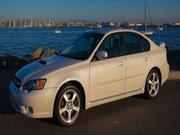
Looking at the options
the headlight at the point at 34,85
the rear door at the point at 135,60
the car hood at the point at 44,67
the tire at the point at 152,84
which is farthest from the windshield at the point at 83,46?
the tire at the point at 152,84

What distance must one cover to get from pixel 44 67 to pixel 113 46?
1.61 meters

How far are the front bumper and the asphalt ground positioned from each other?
307mm

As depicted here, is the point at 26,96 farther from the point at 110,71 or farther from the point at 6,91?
the point at 6,91

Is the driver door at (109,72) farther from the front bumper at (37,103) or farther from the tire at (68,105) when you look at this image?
the front bumper at (37,103)

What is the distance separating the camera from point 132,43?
762 centimetres

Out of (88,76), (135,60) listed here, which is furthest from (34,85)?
(135,60)

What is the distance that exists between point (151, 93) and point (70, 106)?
2.50m

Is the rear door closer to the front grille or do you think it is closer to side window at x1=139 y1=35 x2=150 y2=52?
side window at x1=139 y1=35 x2=150 y2=52

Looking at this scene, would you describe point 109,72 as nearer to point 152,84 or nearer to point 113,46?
point 113,46

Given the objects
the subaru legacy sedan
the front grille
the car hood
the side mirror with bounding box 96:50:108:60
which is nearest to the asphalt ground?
the subaru legacy sedan

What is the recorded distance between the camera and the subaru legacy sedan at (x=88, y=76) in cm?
602

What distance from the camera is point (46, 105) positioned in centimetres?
596

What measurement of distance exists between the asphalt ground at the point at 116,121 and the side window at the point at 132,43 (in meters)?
1.21

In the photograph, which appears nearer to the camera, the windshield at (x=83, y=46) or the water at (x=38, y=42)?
the windshield at (x=83, y=46)
